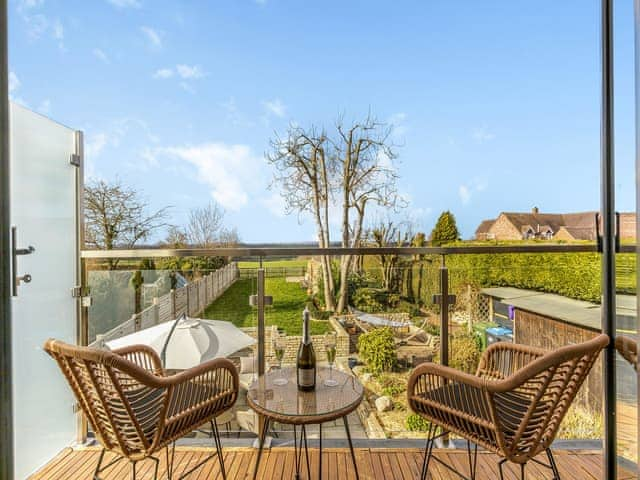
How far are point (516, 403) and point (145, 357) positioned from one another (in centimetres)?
186

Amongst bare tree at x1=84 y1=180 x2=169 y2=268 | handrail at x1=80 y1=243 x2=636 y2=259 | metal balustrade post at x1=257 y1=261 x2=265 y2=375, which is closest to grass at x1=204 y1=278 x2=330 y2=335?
metal balustrade post at x1=257 y1=261 x2=265 y2=375

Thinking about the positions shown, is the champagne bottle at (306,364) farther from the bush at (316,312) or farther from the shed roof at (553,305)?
the shed roof at (553,305)

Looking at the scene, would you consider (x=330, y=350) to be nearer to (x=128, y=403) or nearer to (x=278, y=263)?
(x=278, y=263)

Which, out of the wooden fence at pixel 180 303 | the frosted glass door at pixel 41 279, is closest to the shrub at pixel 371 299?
the wooden fence at pixel 180 303

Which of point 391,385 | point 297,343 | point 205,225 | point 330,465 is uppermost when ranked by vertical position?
point 205,225

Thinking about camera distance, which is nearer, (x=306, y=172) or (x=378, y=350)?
(x=378, y=350)

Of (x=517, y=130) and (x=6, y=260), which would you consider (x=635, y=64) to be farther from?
(x=6, y=260)

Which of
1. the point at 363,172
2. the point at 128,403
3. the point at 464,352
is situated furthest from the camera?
the point at 363,172

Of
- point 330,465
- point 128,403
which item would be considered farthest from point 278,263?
point 330,465

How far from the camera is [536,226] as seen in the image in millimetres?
2891

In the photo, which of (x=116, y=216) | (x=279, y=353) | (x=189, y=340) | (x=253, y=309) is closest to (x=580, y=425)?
(x=279, y=353)

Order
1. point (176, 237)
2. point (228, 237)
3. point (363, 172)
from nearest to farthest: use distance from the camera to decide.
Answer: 1. point (176, 237)
2. point (228, 237)
3. point (363, 172)

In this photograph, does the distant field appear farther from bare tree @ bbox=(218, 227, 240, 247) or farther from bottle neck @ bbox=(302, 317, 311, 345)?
bare tree @ bbox=(218, 227, 240, 247)

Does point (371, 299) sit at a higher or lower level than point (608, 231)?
lower
